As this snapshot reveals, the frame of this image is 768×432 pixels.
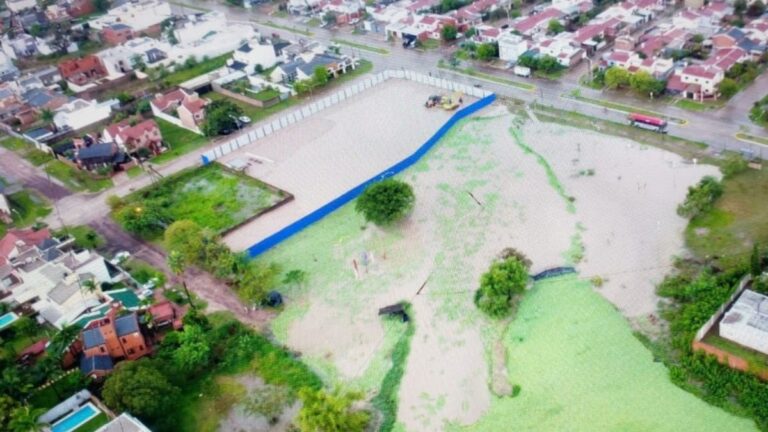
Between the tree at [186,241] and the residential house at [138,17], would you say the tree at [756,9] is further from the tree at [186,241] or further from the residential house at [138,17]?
the residential house at [138,17]

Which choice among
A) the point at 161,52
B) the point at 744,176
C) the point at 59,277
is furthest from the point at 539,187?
the point at 161,52

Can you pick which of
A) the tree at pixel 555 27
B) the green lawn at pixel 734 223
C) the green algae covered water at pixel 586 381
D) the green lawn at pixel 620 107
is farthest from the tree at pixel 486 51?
the green algae covered water at pixel 586 381

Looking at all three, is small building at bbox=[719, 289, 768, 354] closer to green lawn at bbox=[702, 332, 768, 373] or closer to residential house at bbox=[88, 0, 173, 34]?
green lawn at bbox=[702, 332, 768, 373]

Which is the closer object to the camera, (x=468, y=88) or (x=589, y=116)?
(x=589, y=116)

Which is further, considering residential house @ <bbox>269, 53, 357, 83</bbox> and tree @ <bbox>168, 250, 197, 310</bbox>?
residential house @ <bbox>269, 53, 357, 83</bbox>

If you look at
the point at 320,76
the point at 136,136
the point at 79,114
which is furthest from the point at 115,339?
the point at 320,76

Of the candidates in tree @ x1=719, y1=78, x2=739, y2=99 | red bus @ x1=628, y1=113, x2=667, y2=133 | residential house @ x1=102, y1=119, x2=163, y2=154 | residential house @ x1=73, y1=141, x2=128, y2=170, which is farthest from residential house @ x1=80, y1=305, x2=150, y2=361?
tree @ x1=719, y1=78, x2=739, y2=99

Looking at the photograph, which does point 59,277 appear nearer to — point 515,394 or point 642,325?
point 515,394

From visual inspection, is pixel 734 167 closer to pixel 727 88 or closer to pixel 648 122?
pixel 648 122
